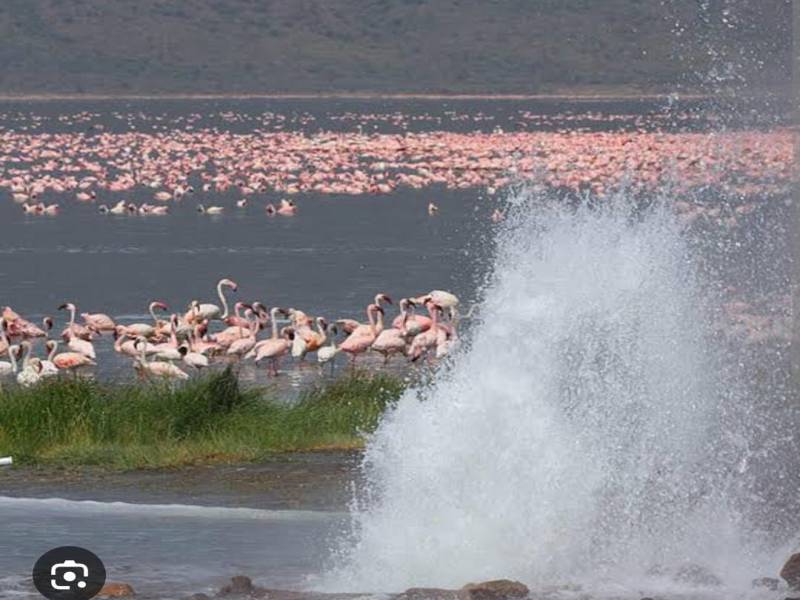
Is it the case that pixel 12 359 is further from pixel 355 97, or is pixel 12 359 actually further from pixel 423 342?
pixel 355 97

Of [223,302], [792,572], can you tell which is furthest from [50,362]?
[792,572]

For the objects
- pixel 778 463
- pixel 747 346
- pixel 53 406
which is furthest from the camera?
pixel 747 346

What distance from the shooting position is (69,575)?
11297 millimetres

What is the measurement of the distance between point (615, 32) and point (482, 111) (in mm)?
29611

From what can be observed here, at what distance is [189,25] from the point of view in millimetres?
146500

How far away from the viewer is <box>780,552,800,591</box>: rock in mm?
10945

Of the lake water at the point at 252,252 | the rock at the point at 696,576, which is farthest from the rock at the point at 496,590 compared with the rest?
the lake water at the point at 252,252

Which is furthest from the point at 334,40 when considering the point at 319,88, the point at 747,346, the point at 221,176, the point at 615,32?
the point at 747,346

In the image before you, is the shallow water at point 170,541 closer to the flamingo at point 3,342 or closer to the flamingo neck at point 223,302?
the flamingo at point 3,342

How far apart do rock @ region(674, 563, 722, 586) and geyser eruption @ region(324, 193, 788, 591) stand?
10 centimetres

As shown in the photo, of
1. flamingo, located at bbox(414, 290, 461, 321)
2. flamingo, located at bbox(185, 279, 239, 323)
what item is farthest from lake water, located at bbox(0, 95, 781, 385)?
flamingo, located at bbox(414, 290, 461, 321)

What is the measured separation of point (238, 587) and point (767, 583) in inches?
100

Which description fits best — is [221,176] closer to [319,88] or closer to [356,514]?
[356,514]

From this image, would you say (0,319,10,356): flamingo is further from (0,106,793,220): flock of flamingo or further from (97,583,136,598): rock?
(0,106,793,220): flock of flamingo
